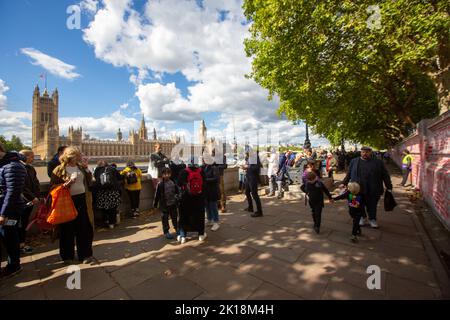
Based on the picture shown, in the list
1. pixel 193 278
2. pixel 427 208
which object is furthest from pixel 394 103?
pixel 193 278

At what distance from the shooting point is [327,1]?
8.52m

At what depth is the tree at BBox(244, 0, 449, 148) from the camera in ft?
24.7

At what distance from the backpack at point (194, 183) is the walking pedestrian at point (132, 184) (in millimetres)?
2337

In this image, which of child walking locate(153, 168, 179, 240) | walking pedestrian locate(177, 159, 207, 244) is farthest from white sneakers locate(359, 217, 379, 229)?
child walking locate(153, 168, 179, 240)

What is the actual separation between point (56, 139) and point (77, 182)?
366 ft

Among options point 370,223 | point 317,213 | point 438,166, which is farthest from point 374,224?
point 438,166

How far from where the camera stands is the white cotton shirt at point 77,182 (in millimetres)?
3248

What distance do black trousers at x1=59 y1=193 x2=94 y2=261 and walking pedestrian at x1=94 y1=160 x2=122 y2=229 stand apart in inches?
60.1

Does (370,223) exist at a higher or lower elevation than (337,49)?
lower

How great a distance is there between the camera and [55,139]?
87000 mm

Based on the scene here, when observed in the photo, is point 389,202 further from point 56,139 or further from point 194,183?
point 56,139

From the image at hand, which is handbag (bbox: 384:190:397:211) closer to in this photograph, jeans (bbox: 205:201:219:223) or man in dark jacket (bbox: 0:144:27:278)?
jeans (bbox: 205:201:219:223)
